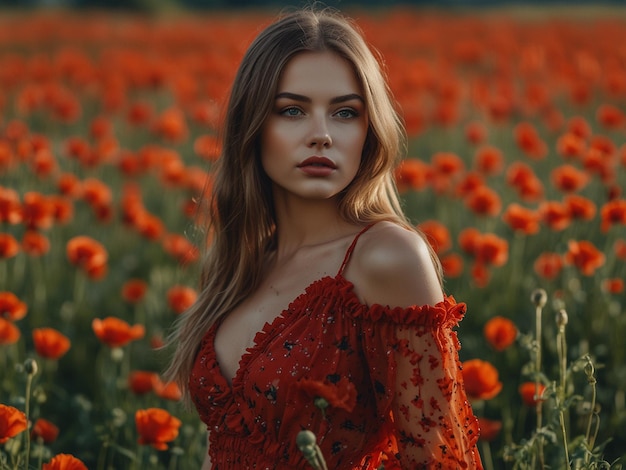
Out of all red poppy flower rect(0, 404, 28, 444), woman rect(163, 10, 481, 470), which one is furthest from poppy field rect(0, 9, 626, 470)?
woman rect(163, 10, 481, 470)

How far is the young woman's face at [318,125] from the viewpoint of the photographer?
6.55 ft

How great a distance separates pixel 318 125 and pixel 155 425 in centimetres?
89

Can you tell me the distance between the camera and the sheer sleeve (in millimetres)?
1794

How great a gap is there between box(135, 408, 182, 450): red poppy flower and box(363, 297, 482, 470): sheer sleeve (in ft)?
2.41

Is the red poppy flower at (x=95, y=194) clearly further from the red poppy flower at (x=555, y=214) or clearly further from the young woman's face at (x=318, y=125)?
the young woman's face at (x=318, y=125)

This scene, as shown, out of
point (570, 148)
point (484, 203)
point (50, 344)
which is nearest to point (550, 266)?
point (484, 203)

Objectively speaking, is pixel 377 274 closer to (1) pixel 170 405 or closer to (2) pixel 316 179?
(2) pixel 316 179

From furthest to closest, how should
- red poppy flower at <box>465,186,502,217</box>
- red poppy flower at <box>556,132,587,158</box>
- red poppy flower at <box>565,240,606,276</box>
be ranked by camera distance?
red poppy flower at <box>556,132,587,158</box>
red poppy flower at <box>465,186,502,217</box>
red poppy flower at <box>565,240,606,276</box>

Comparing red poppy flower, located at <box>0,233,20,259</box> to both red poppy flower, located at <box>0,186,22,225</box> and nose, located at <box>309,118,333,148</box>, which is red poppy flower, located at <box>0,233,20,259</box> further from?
nose, located at <box>309,118,333,148</box>

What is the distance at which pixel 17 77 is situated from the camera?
24.9 ft

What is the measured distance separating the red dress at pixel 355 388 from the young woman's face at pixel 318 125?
171 millimetres

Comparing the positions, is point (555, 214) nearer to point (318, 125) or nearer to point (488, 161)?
point (488, 161)

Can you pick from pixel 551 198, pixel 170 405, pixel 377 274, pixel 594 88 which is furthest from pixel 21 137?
pixel 594 88

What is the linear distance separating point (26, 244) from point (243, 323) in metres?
1.81
